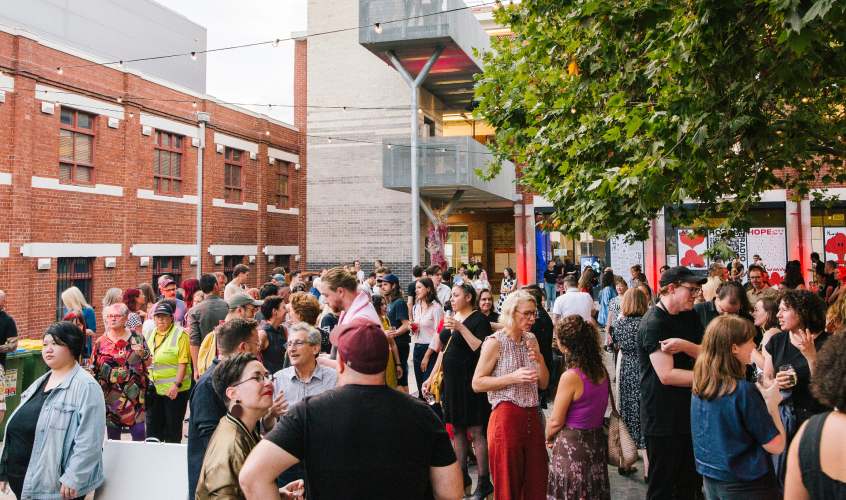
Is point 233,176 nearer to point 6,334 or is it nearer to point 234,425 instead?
point 6,334

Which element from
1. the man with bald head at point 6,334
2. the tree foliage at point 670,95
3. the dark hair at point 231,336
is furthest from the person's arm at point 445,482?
the man with bald head at point 6,334

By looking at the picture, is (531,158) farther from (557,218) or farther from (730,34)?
(730,34)

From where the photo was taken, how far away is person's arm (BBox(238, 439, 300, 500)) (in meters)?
2.18

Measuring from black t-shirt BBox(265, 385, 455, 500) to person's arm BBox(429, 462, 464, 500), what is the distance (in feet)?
0.28

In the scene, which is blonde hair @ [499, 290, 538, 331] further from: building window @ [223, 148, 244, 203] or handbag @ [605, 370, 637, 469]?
building window @ [223, 148, 244, 203]

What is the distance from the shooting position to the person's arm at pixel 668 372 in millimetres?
4191

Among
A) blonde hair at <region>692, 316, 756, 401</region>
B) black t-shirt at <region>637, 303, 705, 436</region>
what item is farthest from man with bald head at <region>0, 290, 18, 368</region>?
blonde hair at <region>692, 316, 756, 401</region>

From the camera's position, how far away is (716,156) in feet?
18.3

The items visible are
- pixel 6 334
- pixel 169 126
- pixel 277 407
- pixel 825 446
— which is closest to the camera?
pixel 825 446

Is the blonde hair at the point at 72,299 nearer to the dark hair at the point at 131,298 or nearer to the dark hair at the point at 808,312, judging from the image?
the dark hair at the point at 131,298

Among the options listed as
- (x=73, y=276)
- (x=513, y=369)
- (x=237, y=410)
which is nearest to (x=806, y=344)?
(x=513, y=369)

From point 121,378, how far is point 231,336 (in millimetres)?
2266

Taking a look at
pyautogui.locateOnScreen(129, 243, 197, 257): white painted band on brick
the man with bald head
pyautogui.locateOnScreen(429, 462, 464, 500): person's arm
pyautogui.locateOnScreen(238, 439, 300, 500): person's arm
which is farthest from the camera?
pyautogui.locateOnScreen(129, 243, 197, 257): white painted band on brick

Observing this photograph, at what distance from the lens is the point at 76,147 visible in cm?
1541
